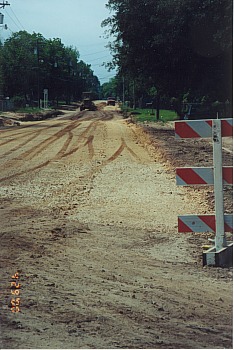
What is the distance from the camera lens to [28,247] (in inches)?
291

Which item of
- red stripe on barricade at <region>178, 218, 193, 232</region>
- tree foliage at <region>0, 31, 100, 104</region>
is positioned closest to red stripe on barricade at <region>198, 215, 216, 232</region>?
red stripe on barricade at <region>178, 218, 193, 232</region>

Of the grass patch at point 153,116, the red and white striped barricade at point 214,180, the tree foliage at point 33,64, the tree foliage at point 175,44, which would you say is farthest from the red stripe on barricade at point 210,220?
the tree foliage at point 33,64

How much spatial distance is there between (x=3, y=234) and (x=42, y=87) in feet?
256

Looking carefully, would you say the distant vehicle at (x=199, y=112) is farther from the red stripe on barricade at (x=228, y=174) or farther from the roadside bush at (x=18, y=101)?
the roadside bush at (x=18, y=101)

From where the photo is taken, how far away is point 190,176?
6648 millimetres

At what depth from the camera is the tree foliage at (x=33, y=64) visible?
71.2 meters

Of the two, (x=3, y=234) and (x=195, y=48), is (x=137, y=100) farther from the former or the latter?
(x=3, y=234)

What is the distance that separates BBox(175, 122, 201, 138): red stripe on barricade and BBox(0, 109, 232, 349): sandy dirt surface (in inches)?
55.5

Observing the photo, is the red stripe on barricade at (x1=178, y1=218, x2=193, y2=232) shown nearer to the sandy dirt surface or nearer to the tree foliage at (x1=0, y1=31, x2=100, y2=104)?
the sandy dirt surface

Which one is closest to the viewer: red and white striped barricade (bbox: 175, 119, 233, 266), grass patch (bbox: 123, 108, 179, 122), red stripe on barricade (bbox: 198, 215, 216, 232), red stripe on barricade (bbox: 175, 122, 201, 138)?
red and white striped barricade (bbox: 175, 119, 233, 266)

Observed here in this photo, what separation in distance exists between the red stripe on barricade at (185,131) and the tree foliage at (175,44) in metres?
14.8

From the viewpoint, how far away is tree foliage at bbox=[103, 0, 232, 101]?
23406 millimetres

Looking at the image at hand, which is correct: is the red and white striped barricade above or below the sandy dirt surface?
above

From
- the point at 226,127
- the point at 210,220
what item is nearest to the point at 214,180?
the point at 210,220
